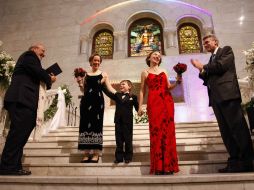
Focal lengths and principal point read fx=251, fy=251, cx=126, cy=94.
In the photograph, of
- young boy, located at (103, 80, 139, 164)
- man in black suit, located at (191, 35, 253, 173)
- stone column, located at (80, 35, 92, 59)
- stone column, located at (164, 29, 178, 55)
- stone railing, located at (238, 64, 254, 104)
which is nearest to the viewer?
man in black suit, located at (191, 35, 253, 173)

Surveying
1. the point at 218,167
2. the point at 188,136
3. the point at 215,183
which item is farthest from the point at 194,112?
the point at 215,183

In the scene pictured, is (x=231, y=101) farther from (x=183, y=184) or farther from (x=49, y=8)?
(x=49, y=8)

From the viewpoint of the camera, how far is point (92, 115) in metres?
3.98

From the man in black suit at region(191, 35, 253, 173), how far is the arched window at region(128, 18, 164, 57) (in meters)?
8.58

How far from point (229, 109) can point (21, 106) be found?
275cm

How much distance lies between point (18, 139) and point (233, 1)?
11765mm

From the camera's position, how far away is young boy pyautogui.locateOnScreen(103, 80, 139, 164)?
3.77 metres

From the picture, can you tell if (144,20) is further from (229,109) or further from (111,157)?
(229,109)

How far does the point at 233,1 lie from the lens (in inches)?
464

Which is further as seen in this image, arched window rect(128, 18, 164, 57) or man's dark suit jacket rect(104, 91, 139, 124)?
arched window rect(128, 18, 164, 57)

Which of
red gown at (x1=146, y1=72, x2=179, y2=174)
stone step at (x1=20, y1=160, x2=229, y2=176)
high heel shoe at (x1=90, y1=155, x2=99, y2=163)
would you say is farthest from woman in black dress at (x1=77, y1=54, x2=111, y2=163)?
red gown at (x1=146, y1=72, x2=179, y2=174)


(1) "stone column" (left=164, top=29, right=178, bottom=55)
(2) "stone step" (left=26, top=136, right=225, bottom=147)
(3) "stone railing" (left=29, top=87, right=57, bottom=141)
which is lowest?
(2) "stone step" (left=26, top=136, right=225, bottom=147)

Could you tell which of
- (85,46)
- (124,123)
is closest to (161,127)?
(124,123)

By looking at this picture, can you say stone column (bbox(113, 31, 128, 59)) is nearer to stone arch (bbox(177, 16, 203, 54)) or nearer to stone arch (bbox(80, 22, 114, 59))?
stone arch (bbox(80, 22, 114, 59))
